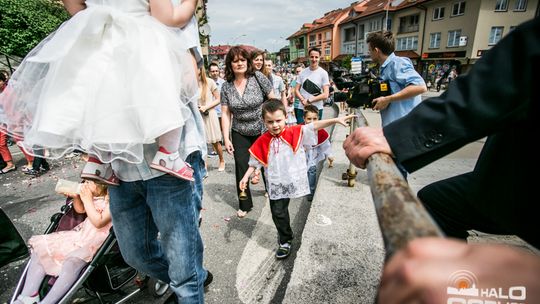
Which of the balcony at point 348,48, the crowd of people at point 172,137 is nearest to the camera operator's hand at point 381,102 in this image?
the crowd of people at point 172,137

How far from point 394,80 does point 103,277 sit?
130 inches

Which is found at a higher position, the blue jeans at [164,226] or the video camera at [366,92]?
the video camera at [366,92]

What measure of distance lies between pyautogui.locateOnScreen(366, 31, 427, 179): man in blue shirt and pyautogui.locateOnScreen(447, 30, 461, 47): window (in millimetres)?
30054

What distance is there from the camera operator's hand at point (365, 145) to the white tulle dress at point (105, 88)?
0.74 meters

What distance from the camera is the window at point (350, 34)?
4633 centimetres

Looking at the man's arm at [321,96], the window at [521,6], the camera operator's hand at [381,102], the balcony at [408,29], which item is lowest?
the man's arm at [321,96]

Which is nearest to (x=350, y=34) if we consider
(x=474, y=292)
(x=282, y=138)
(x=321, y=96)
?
(x=321, y=96)

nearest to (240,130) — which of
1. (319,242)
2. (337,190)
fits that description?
(337,190)

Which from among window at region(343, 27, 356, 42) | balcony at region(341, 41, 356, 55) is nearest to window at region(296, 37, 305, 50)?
balcony at region(341, 41, 356, 55)

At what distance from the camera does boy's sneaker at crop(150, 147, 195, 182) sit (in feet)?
4.32

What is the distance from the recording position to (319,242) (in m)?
2.49

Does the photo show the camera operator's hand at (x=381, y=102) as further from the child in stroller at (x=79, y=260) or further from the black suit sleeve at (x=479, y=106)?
the child in stroller at (x=79, y=260)

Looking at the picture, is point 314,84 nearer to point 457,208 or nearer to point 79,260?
point 457,208

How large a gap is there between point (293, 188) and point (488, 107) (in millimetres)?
1956
